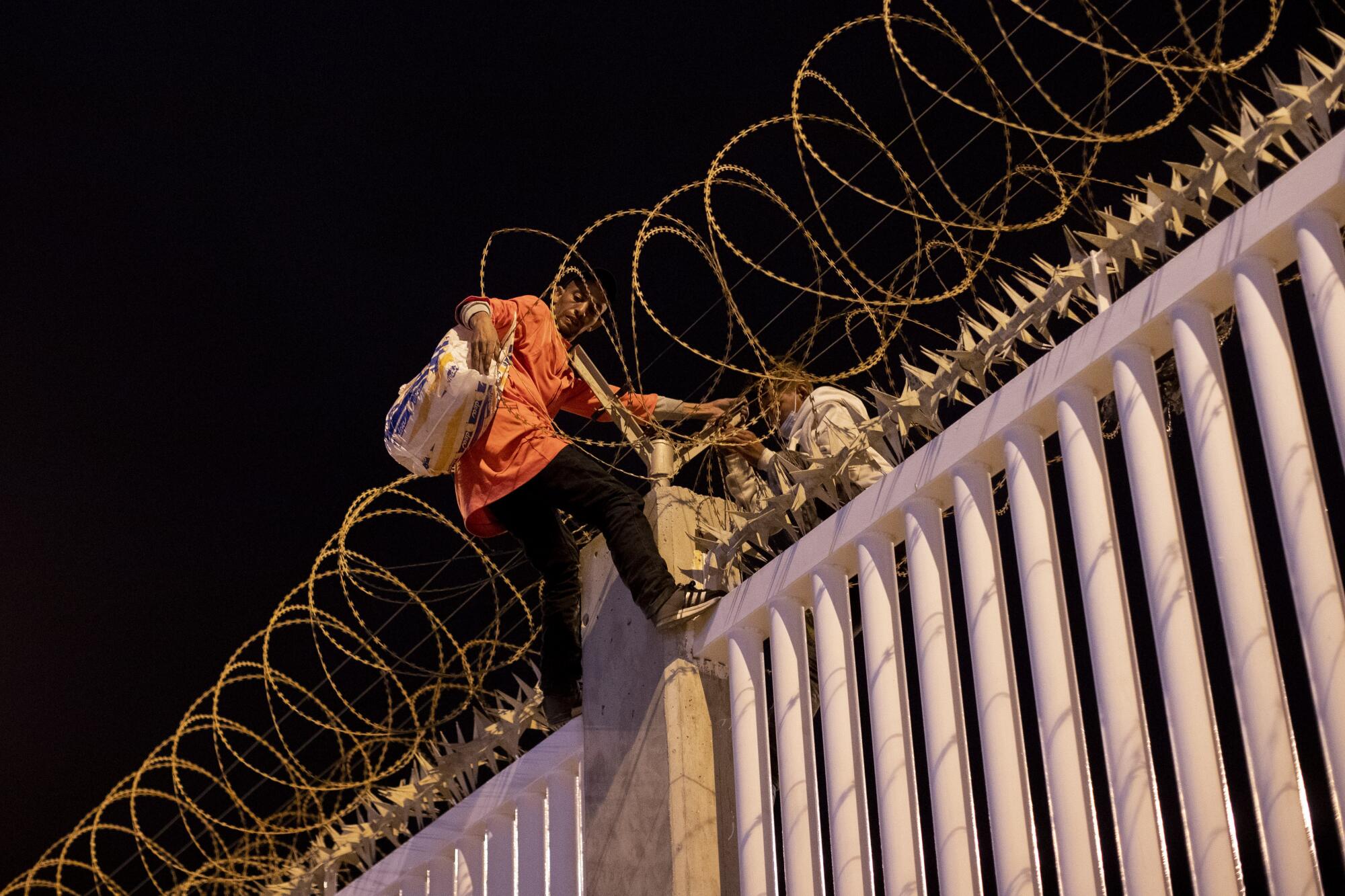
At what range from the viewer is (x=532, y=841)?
20.1 feet

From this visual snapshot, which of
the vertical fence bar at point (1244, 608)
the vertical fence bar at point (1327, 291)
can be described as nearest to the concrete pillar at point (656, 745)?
the vertical fence bar at point (1244, 608)

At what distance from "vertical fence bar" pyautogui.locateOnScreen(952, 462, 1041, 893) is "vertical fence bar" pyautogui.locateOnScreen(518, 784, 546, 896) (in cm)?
233

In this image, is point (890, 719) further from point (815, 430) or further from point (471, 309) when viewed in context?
point (471, 309)

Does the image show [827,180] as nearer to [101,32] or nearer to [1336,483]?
[1336,483]

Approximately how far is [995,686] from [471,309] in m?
2.37

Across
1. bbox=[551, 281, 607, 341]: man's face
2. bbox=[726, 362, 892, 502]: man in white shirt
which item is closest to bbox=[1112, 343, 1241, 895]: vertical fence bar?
bbox=[726, 362, 892, 502]: man in white shirt

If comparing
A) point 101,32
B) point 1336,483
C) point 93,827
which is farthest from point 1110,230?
point 101,32

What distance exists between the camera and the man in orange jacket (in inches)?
220

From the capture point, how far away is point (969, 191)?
31.0 ft

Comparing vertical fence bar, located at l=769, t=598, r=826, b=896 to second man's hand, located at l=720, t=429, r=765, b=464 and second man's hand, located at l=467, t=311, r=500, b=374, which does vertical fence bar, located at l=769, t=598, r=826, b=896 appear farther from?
second man's hand, located at l=467, t=311, r=500, b=374

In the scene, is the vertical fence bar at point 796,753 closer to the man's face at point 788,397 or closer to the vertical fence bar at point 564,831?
the vertical fence bar at point 564,831

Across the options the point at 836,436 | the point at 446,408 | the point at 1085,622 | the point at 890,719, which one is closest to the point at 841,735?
the point at 890,719

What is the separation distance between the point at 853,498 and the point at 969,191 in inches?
193

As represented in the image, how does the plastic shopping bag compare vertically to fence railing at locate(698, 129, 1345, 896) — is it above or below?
above
